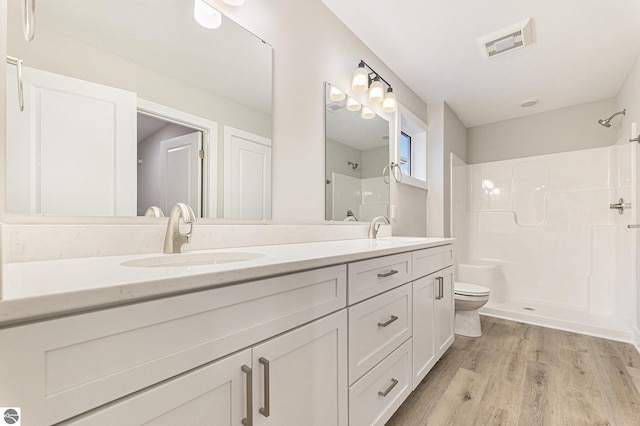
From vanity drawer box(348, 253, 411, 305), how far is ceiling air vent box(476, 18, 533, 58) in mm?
1795

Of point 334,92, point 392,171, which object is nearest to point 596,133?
point 392,171

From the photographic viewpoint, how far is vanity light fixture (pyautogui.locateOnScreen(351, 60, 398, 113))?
78.4 inches

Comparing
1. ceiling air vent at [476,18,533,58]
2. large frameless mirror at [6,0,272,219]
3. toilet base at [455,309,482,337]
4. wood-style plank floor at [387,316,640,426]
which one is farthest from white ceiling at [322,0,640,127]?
wood-style plank floor at [387,316,640,426]

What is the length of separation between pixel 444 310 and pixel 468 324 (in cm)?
79

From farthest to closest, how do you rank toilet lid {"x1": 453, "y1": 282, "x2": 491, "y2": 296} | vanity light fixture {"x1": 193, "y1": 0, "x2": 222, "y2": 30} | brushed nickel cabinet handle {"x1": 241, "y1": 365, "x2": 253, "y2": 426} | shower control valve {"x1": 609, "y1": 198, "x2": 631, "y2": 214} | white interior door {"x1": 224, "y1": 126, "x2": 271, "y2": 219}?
shower control valve {"x1": 609, "y1": 198, "x2": 631, "y2": 214}, toilet lid {"x1": 453, "y1": 282, "x2": 491, "y2": 296}, white interior door {"x1": 224, "y1": 126, "x2": 271, "y2": 219}, vanity light fixture {"x1": 193, "y1": 0, "x2": 222, "y2": 30}, brushed nickel cabinet handle {"x1": 241, "y1": 365, "x2": 253, "y2": 426}

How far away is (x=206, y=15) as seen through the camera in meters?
1.20

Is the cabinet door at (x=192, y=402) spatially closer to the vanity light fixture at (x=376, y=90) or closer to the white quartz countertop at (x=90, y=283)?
the white quartz countertop at (x=90, y=283)

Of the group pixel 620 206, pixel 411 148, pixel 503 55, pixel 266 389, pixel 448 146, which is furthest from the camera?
pixel 448 146

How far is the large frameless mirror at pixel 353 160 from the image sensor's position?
72.5 inches

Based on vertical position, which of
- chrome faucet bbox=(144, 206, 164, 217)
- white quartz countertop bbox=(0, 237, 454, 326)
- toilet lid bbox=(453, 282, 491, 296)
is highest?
chrome faucet bbox=(144, 206, 164, 217)

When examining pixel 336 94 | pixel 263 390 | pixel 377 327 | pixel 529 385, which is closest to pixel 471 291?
pixel 529 385

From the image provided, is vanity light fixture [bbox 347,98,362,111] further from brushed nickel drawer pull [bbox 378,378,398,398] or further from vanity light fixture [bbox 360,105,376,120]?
brushed nickel drawer pull [bbox 378,378,398,398]

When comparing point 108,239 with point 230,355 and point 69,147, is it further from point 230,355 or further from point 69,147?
point 230,355

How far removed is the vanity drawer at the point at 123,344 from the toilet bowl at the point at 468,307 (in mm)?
2145
